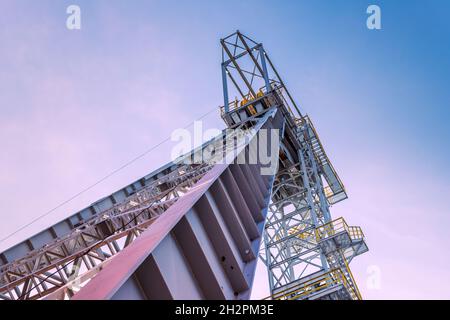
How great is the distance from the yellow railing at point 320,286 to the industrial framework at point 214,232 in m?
0.07

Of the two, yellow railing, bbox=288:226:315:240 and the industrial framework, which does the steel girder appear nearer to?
the industrial framework

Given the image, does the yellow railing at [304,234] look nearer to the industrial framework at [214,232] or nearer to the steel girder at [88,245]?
the industrial framework at [214,232]

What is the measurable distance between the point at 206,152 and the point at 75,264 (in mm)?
8458

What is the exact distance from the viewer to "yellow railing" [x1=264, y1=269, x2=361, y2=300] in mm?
14836

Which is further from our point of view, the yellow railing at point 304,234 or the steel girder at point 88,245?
the yellow railing at point 304,234

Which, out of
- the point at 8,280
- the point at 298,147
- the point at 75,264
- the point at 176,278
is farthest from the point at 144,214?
the point at 298,147

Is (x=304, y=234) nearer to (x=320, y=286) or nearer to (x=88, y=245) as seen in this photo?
(x=320, y=286)

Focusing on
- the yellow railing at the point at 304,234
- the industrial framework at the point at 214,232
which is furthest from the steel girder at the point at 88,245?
the yellow railing at the point at 304,234

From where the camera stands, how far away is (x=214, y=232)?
763 centimetres

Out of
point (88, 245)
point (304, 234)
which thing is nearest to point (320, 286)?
point (304, 234)

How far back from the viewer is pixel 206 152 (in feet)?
60.5

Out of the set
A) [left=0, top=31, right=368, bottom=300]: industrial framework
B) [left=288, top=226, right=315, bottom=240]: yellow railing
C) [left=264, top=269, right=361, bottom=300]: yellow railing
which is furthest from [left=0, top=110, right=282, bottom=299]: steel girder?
[left=288, top=226, right=315, bottom=240]: yellow railing

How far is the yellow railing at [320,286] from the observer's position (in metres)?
14.8
